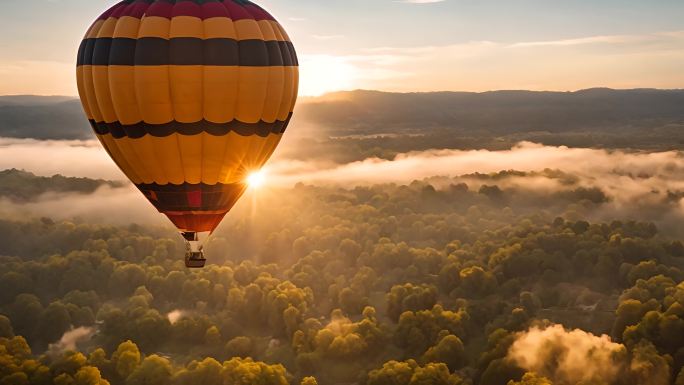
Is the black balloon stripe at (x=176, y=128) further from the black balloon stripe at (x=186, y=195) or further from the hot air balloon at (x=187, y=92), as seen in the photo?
the black balloon stripe at (x=186, y=195)

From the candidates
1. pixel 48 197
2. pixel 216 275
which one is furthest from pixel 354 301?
pixel 48 197

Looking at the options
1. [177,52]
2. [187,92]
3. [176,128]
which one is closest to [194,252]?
[176,128]

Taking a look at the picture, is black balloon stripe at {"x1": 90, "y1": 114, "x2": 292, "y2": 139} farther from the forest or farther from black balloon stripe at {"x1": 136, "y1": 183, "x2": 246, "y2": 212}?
the forest

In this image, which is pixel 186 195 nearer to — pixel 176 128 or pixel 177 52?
pixel 176 128

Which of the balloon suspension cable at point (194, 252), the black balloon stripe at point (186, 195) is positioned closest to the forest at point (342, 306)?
the balloon suspension cable at point (194, 252)

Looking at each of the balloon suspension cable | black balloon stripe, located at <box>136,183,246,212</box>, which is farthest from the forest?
black balloon stripe, located at <box>136,183,246,212</box>

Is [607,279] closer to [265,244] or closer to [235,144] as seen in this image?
[265,244]
